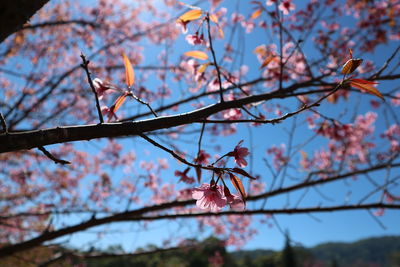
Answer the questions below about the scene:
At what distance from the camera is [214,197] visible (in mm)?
979

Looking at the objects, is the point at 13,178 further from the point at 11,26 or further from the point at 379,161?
the point at 379,161

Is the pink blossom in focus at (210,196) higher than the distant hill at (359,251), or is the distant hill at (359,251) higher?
the distant hill at (359,251)

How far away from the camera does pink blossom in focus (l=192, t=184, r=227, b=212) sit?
97 cm

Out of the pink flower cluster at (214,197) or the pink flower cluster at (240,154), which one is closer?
the pink flower cluster at (214,197)

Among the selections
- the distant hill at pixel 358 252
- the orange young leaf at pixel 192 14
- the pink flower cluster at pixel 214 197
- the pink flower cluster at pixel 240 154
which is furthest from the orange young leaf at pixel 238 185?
the distant hill at pixel 358 252

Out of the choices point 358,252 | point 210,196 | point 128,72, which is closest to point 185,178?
Answer: point 210,196

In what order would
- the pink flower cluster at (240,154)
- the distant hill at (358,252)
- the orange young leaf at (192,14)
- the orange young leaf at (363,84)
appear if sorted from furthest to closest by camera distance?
the distant hill at (358,252) → the orange young leaf at (192,14) → the pink flower cluster at (240,154) → the orange young leaf at (363,84)

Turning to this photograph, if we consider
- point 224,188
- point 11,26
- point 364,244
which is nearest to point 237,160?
point 224,188

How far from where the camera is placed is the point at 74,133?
83 centimetres

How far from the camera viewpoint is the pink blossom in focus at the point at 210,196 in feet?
3.18

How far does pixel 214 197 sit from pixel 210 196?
18mm

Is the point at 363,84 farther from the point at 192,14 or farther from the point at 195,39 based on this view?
the point at 195,39

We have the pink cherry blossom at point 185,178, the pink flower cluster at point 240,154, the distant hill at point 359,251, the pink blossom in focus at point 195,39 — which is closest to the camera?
the pink flower cluster at point 240,154

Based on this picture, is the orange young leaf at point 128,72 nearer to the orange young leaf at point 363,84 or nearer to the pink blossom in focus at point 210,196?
the pink blossom in focus at point 210,196
